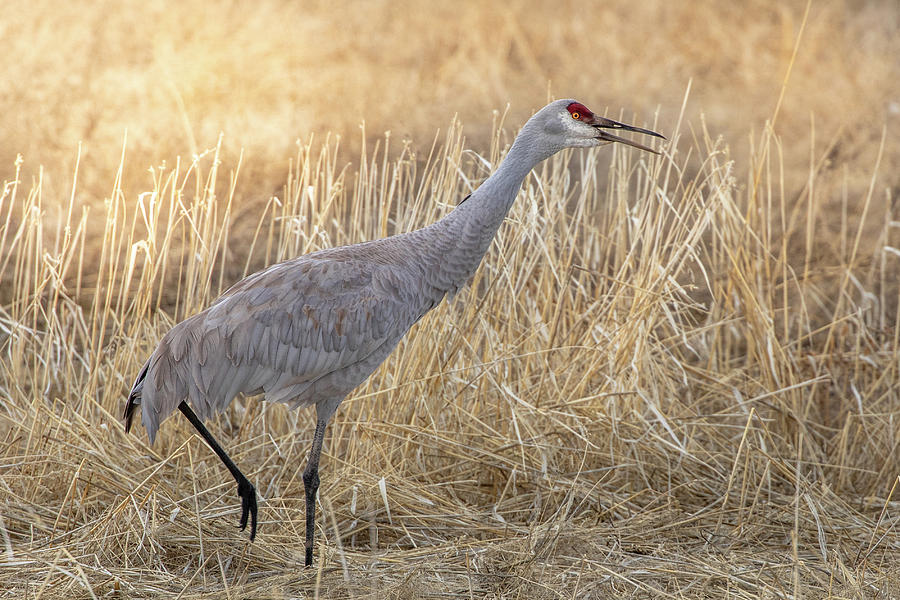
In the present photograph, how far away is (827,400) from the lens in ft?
11.9

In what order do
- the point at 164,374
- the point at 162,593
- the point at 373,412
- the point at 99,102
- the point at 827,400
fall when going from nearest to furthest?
the point at 162,593 → the point at 164,374 → the point at 373,412 → the point at 827,400 → the point at 99,102

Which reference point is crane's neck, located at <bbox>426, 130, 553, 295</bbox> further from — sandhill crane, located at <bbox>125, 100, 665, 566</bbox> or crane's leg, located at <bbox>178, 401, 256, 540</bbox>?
crane's leg, located at <bbox>178, 401, 256, 540</bbox>

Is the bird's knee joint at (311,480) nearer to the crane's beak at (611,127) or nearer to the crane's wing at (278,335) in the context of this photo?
the crane's wing at (278,335)

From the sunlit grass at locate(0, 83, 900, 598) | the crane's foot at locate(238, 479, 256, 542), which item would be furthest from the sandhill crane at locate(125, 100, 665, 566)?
the sunlit grass at locate(0, 83, 900, 598)


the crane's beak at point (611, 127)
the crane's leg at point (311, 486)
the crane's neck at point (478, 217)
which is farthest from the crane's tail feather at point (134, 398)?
the crane's beak at point (611, 127)

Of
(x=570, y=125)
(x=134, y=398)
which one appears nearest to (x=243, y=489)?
(x=134, y=398)

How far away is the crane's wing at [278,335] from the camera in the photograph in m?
2.45

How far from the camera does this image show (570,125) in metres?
2.58

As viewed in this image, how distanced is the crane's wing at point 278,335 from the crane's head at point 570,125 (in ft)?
1.81

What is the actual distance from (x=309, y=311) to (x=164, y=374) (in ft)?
1.36

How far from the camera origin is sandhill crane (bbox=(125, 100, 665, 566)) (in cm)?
245

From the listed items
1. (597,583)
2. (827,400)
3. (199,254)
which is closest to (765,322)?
(827,400)

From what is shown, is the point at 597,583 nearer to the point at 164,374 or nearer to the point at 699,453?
the point at 699,453

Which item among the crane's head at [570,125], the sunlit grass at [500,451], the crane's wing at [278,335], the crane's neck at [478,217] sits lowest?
the sunlit grass at [500,451]
